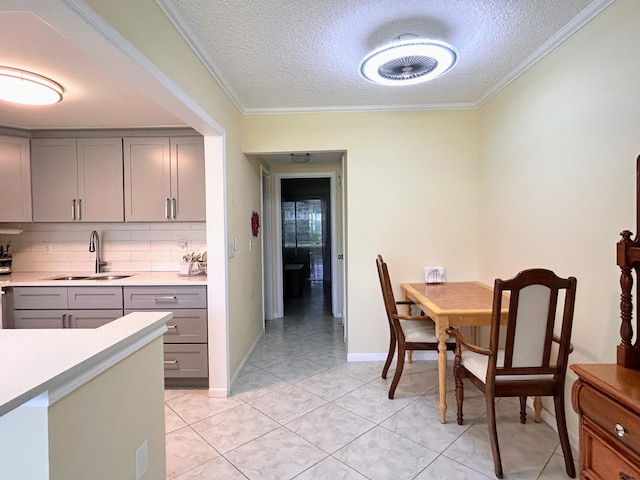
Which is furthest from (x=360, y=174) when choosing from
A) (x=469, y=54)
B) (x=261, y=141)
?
(x=469, y=54)

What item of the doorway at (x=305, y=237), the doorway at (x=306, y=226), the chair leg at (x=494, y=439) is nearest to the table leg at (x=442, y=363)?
the chair leg at (x=494, y=439)

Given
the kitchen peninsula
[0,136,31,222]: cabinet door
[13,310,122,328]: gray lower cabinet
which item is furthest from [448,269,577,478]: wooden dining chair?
[0,136,31,222]: cabinet door

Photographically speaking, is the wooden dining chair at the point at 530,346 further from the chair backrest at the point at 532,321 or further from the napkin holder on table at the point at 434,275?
the napkin holder on table at the point at 434,275

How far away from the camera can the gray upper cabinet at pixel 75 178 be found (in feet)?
9.82

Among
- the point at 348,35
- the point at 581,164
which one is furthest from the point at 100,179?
the point at 581,164

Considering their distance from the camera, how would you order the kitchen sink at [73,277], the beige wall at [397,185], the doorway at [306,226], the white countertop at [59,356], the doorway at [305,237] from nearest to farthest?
1. the white countertop at [59,356]
2. the kitchen sink at [73,277]
3. the beige wall at [397,185]
4. the doorway at [305,237]
5. the doorway at [306,226]

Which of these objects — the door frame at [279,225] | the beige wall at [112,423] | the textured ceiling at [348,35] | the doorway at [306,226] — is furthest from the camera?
the doorway at [306,226]

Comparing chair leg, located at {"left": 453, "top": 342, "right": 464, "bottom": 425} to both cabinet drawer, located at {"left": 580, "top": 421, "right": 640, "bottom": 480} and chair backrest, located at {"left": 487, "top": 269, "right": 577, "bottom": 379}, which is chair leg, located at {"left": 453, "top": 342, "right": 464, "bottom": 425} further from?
cabinet drawer, located at {"left": 580, "top": 421, "right": 640, "bottom": 480}

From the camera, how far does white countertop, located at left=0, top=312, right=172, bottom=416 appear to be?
814mm

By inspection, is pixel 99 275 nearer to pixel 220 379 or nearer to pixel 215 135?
pixel 220 379

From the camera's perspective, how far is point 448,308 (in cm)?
225

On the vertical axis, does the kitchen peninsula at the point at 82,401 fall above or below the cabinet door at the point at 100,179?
below

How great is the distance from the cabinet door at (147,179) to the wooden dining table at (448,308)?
243 cm

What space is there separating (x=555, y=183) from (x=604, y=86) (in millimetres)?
584
